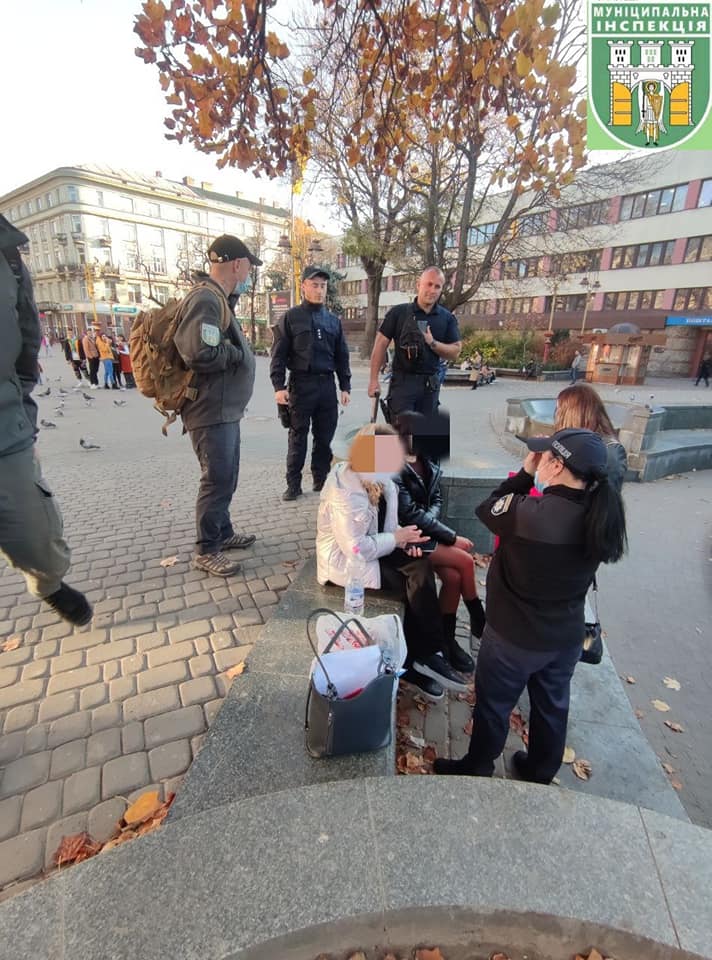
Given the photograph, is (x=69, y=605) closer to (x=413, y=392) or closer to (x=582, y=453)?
(x=582, y=453)

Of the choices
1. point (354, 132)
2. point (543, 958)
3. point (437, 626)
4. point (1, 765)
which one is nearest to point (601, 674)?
point (437, 626)

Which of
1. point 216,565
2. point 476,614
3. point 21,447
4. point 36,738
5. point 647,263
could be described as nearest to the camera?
point 21,447

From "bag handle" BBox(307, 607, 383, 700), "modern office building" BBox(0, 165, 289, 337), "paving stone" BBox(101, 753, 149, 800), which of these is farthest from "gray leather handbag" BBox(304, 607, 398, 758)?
"modern office building" BBox(0, 165, 289, 337)

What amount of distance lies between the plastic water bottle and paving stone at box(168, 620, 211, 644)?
982 millimetres

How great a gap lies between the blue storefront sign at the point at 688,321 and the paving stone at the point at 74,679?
3967 cm

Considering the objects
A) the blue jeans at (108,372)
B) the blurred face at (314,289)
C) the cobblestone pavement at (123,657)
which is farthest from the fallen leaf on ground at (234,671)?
→ the blue jeans at (108,372)

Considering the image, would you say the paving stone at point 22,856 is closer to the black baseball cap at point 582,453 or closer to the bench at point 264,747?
the bench at point 264,747

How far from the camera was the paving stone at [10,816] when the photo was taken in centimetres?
188

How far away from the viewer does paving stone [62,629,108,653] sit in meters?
2.96

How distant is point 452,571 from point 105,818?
7.08ft

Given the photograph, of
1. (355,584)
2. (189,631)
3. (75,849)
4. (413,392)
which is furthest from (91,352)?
(75,849)

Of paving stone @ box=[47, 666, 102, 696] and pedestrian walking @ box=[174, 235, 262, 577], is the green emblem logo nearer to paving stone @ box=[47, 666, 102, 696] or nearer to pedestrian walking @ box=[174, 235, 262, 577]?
pedestrian walking @ box=[174, 235, 262, 577]

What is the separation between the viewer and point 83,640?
3033mm

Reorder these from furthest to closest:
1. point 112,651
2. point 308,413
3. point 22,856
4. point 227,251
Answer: point 308,413, point 227,251, point 112,651, point 22,856
